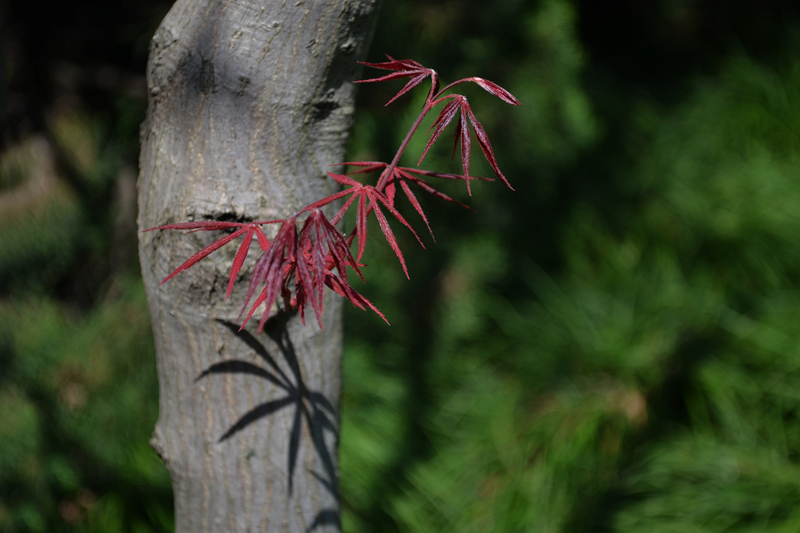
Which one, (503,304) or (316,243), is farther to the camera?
(503,304)

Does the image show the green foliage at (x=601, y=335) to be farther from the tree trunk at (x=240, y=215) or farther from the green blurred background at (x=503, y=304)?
the tree trunk at (x=240, y=215)

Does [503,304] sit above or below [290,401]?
below

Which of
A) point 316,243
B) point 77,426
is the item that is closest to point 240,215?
point 316,243

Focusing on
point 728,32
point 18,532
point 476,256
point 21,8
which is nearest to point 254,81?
point 476,256

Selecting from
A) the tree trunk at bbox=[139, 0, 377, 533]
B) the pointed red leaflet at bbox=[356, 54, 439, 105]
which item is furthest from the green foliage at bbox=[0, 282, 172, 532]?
the pointed red leaflet at bbox=[356, 54, 439, 105]

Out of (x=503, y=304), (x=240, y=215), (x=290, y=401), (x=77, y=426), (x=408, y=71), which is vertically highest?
(x=408, y=71)

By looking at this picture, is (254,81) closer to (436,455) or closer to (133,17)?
(436,455)

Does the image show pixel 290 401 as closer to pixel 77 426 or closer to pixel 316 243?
pixel 316 243

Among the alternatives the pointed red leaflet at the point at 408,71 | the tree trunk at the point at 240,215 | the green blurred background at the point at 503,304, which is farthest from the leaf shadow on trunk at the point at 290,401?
the green blurred background at the point at 503,304
